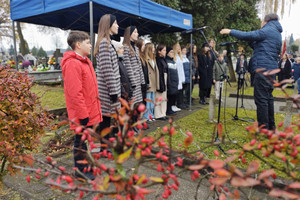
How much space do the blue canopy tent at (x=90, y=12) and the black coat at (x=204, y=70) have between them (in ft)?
4.12

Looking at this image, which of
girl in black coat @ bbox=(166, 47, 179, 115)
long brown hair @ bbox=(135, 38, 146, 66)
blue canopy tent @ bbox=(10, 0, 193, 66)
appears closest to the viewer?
blue canopy tent @ bbox=(10, 0, 193, 66)

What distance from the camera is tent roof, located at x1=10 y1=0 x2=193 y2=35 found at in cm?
436

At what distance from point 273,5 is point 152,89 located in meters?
11.9

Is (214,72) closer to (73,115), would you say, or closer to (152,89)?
(152,89)

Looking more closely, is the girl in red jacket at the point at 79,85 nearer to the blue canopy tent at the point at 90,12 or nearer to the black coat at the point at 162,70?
the blue canopy tent at the point at 90,12

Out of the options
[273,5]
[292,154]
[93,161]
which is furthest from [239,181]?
[273,5]

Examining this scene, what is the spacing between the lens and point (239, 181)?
2.49 ft

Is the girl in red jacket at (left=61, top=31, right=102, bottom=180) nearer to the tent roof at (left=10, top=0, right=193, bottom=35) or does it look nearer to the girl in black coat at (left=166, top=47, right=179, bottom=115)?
the tent roof at (left=10, top=0, right=193, bottom=35)

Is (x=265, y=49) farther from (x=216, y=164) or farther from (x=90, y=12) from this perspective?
(x=216, y=164)

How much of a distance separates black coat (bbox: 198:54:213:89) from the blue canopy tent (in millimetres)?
1256

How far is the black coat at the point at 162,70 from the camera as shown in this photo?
5465mm

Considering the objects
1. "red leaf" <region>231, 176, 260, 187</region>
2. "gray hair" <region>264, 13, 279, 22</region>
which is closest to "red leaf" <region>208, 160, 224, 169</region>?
"red leaf" <region>231, 176, 260, 187</region>

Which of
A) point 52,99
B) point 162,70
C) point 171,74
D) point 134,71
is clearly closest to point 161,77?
point 162,70

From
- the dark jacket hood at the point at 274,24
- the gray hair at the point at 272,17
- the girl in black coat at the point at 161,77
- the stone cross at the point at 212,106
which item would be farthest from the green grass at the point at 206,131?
the gray hair at the point at 272,17
